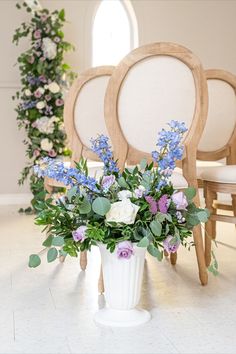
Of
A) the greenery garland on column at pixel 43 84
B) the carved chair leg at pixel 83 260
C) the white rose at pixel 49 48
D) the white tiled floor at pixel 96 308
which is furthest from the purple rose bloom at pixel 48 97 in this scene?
the carved chair leg at pixel 83 260

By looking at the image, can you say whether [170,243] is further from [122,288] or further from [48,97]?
[48,97]

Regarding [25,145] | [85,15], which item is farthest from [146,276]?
[85,15]

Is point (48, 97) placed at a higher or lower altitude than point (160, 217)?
higher

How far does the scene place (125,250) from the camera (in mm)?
2131

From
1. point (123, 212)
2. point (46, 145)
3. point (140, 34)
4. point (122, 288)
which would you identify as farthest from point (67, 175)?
point (140, 34)

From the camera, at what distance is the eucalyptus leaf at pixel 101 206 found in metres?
2.11

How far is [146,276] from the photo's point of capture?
9.85ft

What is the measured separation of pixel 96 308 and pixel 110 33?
4.22m

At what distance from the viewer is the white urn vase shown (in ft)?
7.30

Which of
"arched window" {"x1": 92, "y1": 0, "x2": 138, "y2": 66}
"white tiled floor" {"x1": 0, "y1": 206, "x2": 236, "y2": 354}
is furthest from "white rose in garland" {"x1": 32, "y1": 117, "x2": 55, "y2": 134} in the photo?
"white tiled floor" {"x1": 0, "y1": 206, "x2": 236, "y2": 354}

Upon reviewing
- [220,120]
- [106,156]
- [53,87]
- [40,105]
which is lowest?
[106,156]

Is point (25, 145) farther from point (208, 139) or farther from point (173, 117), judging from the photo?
point (173, 117)

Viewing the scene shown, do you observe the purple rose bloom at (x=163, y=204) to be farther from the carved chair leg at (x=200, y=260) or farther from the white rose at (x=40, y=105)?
the white rose at (x=40, y=105)

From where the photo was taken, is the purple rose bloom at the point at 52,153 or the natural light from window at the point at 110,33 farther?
the natural light from window at the point at 110,33
